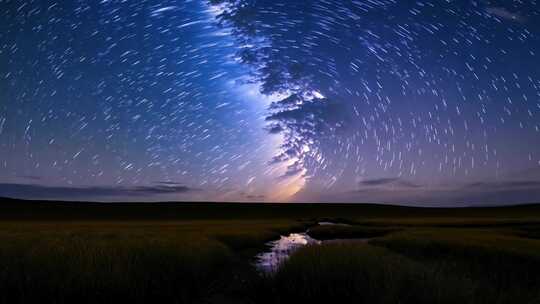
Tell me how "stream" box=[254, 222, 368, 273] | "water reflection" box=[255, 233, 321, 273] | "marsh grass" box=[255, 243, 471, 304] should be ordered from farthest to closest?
1. "water reflection" box=[255, 233, 321, 273]
2. "stream" box=[254, 222, 368, 273]
3. "marsh grass" box=[255, 243, 471, 304]

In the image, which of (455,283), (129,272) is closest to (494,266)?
(455,283)

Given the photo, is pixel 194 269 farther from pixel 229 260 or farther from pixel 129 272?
pixel 229 260

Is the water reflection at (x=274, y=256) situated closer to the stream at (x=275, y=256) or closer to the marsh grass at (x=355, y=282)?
the stream at (x=275, y=256)

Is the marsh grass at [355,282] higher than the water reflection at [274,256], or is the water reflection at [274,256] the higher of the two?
the marsh grass at [355,282]

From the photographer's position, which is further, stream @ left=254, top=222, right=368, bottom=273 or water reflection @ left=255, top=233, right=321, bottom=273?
water reflection @ left=255, top=233, right=321, bottom=273

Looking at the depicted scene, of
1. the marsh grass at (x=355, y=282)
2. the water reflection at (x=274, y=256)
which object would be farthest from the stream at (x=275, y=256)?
the marsh grass at (x=355, y=282)

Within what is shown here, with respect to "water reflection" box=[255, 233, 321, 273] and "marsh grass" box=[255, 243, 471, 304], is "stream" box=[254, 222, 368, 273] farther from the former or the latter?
"marsh grass" box=[255, 243, 471, 304]

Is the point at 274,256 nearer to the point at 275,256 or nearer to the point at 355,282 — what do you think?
the point at 275,256

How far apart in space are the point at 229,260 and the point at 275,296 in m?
8.49

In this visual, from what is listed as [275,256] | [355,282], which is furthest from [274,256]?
[355,282]

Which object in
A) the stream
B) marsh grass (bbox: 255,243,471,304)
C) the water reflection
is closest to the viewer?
marsh grass (bbox: 255,243,471,304)

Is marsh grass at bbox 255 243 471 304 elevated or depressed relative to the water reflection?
elevated

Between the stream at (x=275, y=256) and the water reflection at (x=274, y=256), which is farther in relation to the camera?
the water reflection at (x=274, y=256)

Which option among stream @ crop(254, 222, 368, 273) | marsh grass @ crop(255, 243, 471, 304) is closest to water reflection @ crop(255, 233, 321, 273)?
stream @ crop(254, 222, 368, 273)
